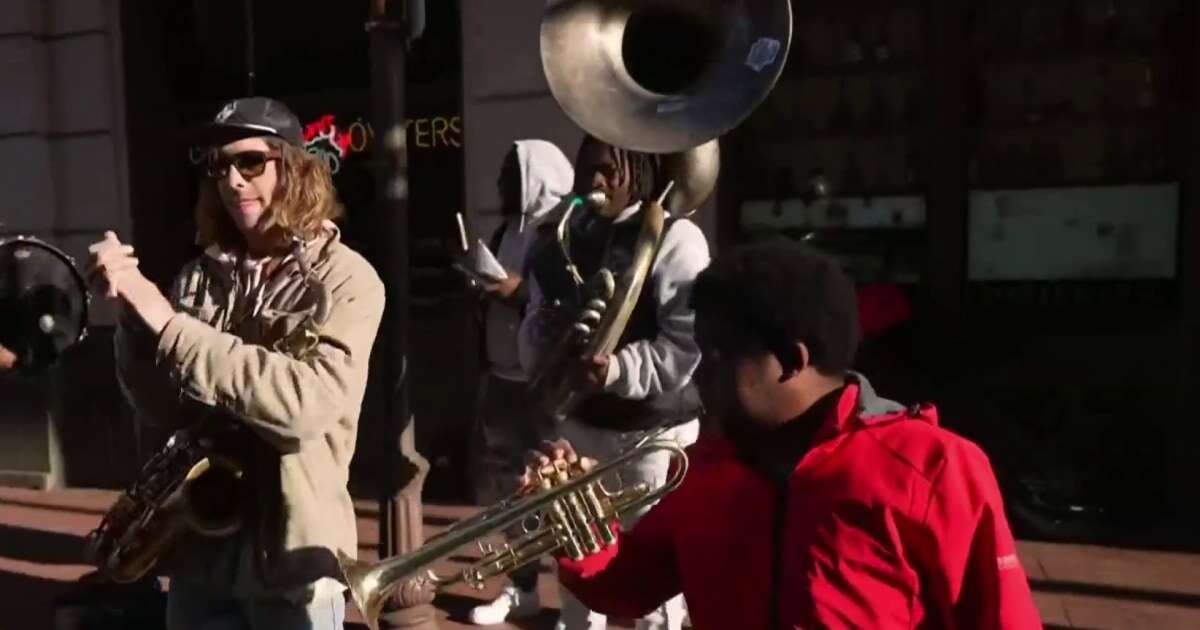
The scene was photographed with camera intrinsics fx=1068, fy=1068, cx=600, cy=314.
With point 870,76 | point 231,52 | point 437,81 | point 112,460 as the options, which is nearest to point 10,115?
point 112,460

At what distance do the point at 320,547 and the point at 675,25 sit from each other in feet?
5.84

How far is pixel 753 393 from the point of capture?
1598 millimetres

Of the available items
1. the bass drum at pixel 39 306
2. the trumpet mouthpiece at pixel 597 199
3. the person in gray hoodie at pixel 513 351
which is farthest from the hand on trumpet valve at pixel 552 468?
the person in gray hoodie at pixel 513 351

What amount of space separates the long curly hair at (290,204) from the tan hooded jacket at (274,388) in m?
0.05

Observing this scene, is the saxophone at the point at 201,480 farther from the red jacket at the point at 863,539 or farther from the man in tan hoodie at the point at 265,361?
the red jacket at the point at 863,539

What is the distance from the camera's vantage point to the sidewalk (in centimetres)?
406

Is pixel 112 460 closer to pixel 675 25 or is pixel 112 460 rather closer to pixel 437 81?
pixel 437 81

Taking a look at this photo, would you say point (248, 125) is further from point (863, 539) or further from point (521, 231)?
point (521, 231)

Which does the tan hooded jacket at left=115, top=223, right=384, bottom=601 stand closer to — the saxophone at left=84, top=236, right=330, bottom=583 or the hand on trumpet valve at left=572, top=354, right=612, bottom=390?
the saxophone at left=84, top=236, right=330, bottom=583

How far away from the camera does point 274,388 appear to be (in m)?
1.88

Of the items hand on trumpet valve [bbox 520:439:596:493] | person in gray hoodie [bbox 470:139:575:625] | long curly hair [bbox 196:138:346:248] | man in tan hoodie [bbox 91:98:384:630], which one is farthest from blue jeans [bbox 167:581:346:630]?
person in gray hoodie [bbox 470:139:575:625]

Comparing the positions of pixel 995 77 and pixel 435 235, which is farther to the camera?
pixel 435 235

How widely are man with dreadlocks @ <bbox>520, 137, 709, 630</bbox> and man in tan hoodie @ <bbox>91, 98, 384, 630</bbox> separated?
2.92ft

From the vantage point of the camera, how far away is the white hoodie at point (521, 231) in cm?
395
